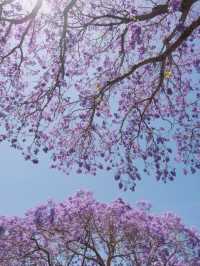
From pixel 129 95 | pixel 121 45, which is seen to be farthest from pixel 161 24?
pixel 129 95

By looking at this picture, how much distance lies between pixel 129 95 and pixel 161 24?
2275mm

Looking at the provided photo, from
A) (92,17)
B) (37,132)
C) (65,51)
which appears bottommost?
(37,132)

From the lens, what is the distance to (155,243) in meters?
22.3

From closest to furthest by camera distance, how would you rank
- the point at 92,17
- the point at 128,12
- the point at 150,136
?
1. the point at 128,12
2. the point at 92,17
3. the point at 150,136

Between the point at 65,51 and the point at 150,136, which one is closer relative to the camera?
the point at 65,51

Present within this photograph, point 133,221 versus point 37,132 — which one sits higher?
point 133,221

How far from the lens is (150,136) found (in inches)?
535

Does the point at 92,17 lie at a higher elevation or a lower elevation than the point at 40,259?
higher

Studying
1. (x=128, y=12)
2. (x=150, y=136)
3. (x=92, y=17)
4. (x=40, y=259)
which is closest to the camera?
(x=128, y=12)

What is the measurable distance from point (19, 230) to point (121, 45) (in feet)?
41.4

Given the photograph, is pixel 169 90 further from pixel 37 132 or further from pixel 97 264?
pixel 97 264

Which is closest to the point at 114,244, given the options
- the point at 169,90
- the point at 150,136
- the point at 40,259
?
the point at 40,259

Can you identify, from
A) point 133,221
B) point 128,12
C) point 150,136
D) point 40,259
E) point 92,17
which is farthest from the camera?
point 133,221

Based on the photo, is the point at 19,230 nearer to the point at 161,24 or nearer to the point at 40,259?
the point at 40,259
